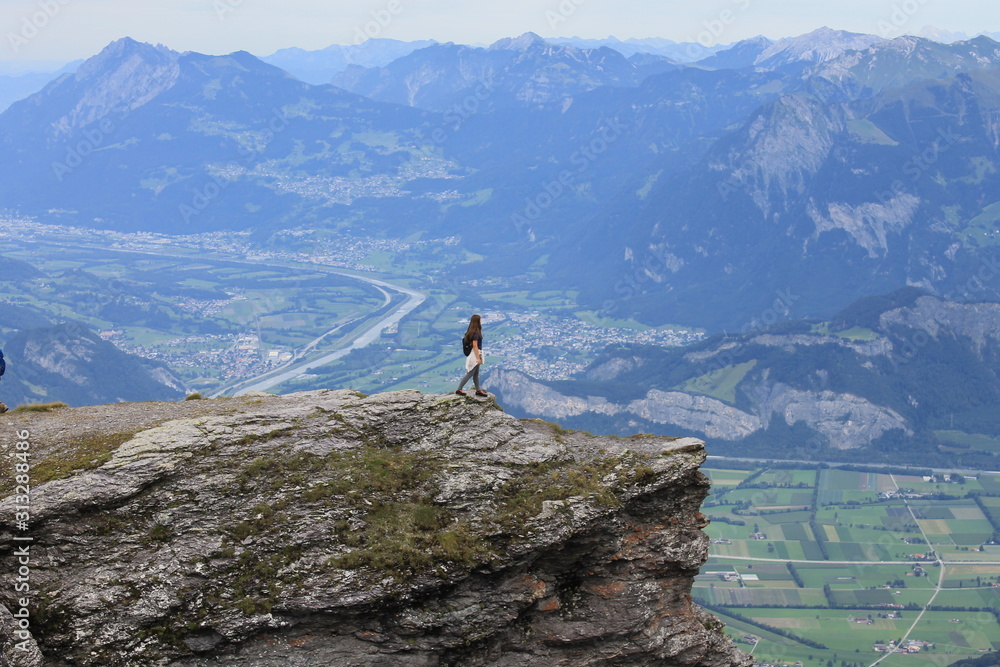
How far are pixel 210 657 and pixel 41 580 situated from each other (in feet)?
17.2

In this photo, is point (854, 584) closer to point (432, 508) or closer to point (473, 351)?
point (473, 351)

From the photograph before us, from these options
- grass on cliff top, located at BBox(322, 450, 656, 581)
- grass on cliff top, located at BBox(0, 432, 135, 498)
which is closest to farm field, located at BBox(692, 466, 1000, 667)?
grass on cliff top, located at BBox(322, 450, 656, 581)

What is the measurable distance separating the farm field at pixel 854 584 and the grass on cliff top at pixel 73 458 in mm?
102523

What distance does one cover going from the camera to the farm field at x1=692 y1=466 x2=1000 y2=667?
131125mm

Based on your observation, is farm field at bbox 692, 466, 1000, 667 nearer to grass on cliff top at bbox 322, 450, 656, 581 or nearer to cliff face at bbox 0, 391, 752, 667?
cliff face at bbox 0, 391, 752, 667

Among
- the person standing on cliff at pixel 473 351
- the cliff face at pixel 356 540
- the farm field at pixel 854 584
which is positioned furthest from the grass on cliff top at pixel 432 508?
the farm field at pixel 854 584

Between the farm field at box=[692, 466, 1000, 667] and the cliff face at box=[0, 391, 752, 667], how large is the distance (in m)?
93.4

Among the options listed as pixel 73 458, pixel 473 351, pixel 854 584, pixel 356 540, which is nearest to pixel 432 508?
pixel 356 540

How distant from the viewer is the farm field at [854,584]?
5162 inches

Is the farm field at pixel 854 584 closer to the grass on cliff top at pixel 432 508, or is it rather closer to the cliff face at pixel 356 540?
the cliff face at pixel 356 540

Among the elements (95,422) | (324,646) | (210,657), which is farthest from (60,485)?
(324,646)

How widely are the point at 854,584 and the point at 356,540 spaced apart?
156 meters

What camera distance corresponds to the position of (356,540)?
84.1ft

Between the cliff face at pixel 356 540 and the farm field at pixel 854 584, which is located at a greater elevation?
the cliff face at pixel 356 540
